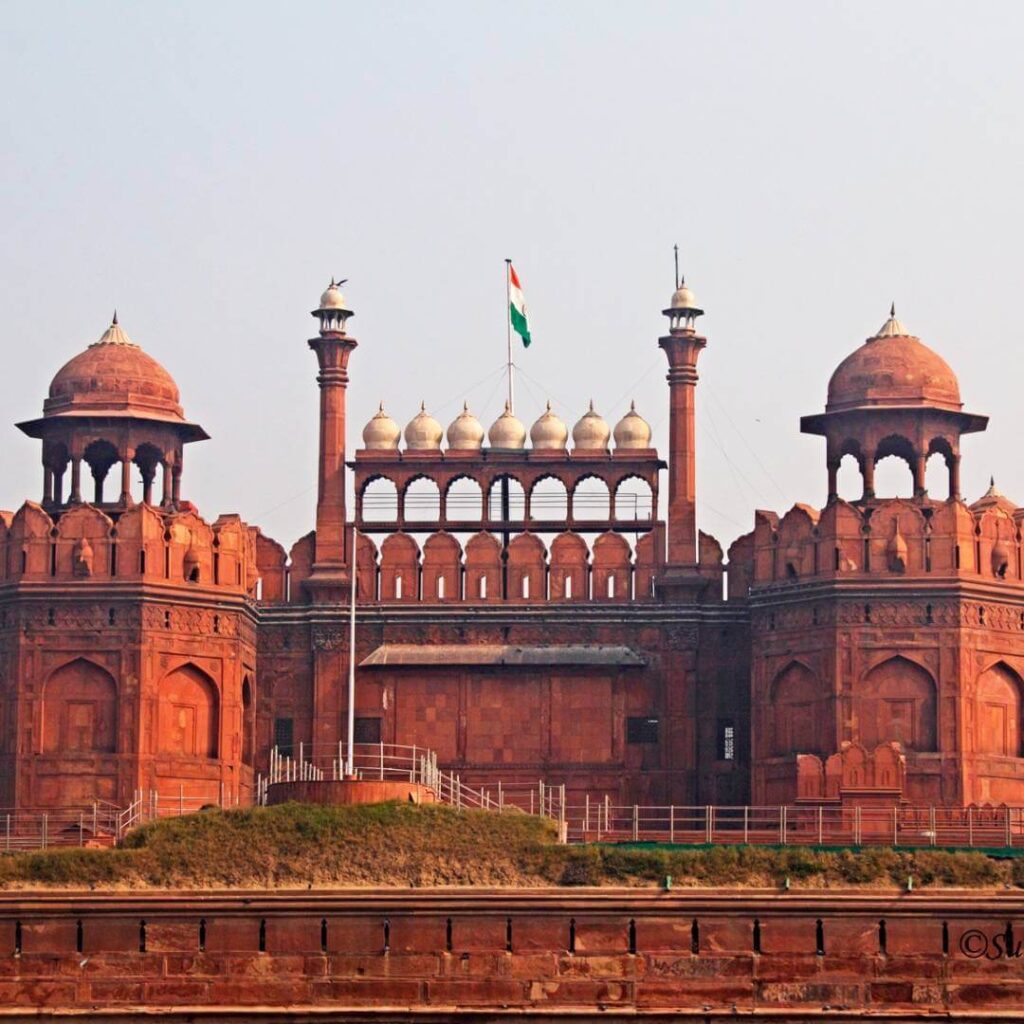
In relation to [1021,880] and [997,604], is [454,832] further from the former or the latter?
[997,604]

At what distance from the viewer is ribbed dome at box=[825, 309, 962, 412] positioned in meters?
Result: 67.2

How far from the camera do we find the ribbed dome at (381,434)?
69.8 m

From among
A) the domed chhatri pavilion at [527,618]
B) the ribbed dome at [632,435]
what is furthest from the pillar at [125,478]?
the ribbed dome at [632,435]

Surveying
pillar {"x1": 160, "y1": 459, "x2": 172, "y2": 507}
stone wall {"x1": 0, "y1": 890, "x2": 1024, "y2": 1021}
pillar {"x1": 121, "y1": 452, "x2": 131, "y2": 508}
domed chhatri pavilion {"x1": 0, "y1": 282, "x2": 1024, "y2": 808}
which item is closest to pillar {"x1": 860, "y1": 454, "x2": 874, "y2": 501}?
domed chhatri pavilion {"x1": 0, "y1": 282, "x2": 1024, "y2": 808}

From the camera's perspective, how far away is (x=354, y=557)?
218 feet

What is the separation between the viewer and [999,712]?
6544 centimetres

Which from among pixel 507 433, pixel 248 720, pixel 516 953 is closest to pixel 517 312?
pixel 507 433

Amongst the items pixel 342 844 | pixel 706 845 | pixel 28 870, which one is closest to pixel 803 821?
pixel 706 845

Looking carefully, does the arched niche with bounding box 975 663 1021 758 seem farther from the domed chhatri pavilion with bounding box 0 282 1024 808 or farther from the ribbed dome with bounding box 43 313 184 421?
the ribbed dome with bounding box 43 313 184 421

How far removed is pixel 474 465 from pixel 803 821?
11.7 meters

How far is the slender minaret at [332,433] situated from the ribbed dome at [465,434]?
7.46 ft

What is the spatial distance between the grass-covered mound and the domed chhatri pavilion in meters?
7.44

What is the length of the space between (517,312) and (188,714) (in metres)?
11.0

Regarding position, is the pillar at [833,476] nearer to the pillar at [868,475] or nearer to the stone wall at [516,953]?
the pillar at [868,475]
